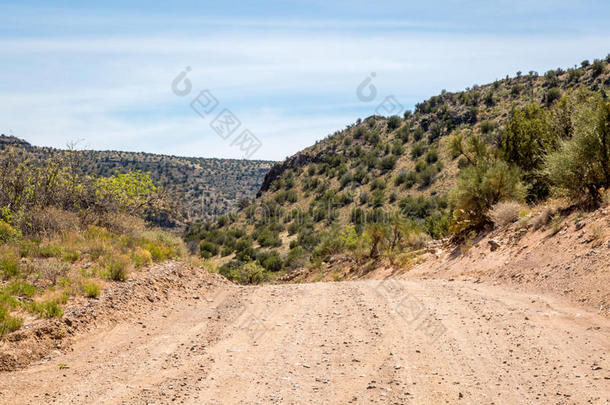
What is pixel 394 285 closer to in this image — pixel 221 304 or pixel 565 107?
pixel 221 304

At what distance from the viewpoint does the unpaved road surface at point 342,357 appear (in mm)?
4922

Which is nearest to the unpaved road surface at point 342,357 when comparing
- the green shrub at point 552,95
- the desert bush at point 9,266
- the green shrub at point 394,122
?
the desert bush at point 9,266

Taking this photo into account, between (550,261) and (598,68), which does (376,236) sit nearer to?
(550,261)

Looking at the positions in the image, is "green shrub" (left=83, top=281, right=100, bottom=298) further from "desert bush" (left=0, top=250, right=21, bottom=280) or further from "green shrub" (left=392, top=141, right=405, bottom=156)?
"green shrub" (left=392, top=141, right=405, bottom=156)

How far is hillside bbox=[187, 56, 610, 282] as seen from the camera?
17.9 meters

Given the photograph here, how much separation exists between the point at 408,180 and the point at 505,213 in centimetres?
2987

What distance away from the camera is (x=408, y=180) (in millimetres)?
44438

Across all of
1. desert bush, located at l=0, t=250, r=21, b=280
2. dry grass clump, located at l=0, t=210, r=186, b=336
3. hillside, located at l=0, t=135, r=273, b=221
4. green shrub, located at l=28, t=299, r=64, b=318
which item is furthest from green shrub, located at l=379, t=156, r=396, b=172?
green shrub, located at l=28, t=299, r=64, b=318

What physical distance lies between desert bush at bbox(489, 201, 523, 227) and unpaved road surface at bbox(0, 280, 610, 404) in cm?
641

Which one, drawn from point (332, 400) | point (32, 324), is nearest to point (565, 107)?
point (332, 400)

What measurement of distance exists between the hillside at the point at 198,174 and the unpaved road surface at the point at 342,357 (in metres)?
61.3

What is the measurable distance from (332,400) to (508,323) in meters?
3.93

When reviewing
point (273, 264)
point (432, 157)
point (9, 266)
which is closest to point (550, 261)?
point (9, 266)

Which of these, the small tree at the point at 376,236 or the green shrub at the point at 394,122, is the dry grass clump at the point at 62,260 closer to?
the small tree at the point at 376,236
